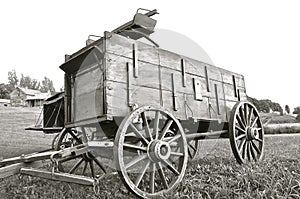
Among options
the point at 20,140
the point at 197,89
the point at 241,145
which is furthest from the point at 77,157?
the point at 20,140

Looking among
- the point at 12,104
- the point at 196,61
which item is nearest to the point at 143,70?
the point at 196,61

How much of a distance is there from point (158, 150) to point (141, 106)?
603mm

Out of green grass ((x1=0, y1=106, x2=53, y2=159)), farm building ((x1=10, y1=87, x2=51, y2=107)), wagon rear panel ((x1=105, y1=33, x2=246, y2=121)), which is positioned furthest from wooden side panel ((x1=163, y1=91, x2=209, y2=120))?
farm building ((x1=10, y1=87, x2=51, y2=107))

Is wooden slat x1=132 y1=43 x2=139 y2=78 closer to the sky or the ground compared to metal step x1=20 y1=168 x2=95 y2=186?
closer to the sky

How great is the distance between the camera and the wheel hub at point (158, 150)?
3195 millimetres

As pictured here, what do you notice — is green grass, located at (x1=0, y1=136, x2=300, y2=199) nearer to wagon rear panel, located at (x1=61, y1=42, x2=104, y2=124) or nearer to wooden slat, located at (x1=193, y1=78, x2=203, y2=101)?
wagon rear panel, located at (x1=61, y1=42, x2=104, y2=124)

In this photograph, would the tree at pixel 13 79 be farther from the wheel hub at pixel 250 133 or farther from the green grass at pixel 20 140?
the wheel hub at pixel 250 133

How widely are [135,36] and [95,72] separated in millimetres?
1126

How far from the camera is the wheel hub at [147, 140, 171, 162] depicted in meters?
3.20

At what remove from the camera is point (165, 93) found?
404cm

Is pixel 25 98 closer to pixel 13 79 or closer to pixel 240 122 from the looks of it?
pixel 13 79

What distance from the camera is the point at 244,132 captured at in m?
5.10

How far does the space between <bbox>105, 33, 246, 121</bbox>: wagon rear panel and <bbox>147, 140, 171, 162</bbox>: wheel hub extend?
595 millimetres

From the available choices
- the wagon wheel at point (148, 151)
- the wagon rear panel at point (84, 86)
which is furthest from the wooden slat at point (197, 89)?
the wagon rear panel at point (84, 86)
